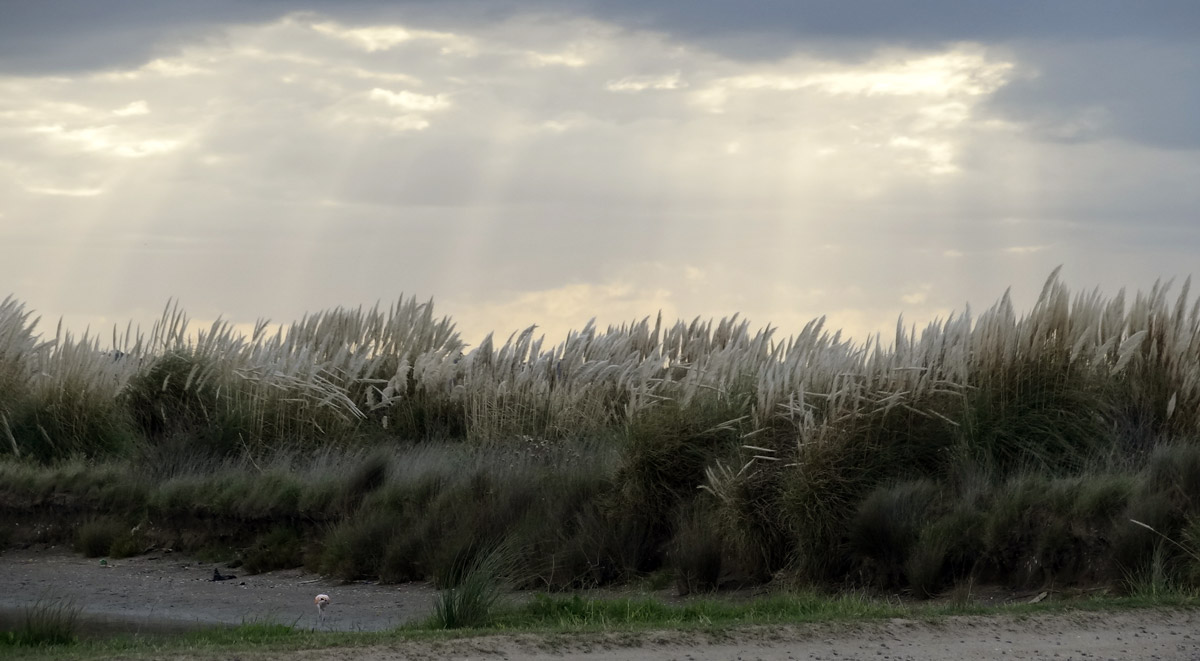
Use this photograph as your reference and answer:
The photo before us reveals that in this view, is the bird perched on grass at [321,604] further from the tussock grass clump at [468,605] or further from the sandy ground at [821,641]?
the tussock grass clump at [468,605]

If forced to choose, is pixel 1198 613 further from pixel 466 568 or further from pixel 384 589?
pixel 384 589

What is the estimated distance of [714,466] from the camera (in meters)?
11.5

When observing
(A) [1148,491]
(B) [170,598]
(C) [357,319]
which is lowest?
(B) [170,598]

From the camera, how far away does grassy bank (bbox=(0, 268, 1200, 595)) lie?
10.4m

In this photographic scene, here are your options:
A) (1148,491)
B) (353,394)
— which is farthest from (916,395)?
(353,394)

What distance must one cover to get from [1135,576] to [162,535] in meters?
9.79

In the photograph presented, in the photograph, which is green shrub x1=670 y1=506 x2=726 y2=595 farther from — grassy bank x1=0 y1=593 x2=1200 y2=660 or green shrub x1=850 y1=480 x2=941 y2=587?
grassy bank x1=0 y1=593 x2=1200 y2=660

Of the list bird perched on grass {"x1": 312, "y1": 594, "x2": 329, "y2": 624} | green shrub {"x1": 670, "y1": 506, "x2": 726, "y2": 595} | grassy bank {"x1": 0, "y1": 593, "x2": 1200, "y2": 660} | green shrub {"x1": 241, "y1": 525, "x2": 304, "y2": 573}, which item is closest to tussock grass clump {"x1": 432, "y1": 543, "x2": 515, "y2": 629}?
grassy bank {"x1": 0, "y1": 593, "x2": 1200, "y2": 660}

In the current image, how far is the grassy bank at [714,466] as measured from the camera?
10352 mm

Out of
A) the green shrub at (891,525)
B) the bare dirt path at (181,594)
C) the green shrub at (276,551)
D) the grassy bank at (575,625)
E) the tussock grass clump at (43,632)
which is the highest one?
the green shrub at (891,525)

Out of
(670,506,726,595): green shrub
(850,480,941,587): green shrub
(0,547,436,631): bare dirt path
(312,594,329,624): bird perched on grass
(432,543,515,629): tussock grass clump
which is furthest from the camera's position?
(670,506,726,595): green shrub

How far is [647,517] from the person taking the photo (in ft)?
38.8

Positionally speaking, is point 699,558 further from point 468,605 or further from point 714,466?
point 468,605

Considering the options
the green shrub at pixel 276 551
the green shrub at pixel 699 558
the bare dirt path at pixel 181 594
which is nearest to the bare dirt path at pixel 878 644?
the bare dirt path at pixel 181 594
